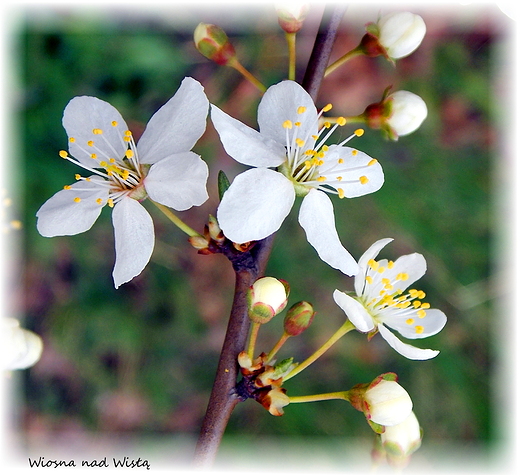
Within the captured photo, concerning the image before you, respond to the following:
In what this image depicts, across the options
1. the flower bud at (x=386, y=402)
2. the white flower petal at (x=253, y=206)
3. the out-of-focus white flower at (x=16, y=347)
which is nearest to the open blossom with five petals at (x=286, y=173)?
the white flower petal at (x=253, y=206)

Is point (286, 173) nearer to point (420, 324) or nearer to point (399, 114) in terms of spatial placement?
point (399, 114)

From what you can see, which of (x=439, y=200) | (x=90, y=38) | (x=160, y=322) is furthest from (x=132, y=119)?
(x=439, y=200)

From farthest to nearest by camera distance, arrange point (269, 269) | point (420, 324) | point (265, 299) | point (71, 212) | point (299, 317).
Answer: point (269, 269) → point (420, 324) → point (71, 212) → point (299, 317) → point (265, 299)

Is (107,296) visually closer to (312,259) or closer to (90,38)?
(312,259)

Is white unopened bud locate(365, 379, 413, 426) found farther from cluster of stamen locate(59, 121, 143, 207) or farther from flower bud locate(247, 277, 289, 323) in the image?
cluster of stamen locate(59, 121, 143, 207)

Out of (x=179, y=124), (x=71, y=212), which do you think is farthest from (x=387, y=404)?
(x=71, y=212)

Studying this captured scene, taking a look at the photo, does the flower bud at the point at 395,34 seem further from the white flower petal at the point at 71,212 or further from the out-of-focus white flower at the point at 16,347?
the out-of-focus white flower at the point at 16,347

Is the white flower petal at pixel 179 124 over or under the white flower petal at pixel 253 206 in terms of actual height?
over
